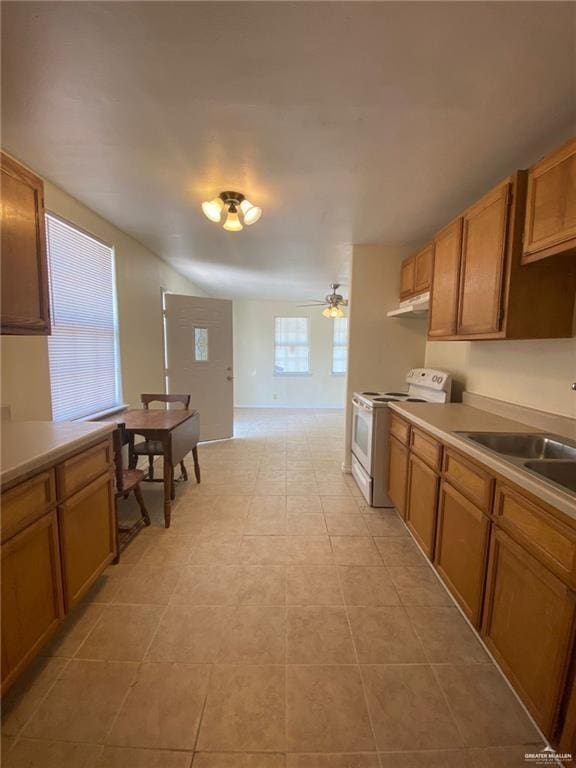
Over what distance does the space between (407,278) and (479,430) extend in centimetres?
189

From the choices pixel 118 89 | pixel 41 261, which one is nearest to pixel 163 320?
pixel 41 261

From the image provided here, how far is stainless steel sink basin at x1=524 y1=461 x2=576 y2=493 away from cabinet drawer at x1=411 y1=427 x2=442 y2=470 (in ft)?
1.62

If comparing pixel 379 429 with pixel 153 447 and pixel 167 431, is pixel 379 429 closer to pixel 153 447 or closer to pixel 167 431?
pixel 167 431

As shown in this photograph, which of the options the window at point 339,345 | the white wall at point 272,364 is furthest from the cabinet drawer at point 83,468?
the window at point 339,345

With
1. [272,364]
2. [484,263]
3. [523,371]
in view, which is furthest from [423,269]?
[272,364]

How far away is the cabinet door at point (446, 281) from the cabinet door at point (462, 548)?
1.17 m

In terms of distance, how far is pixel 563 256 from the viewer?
1585 millimetres

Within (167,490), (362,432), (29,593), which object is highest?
(362,432)

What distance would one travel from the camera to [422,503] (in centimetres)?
205

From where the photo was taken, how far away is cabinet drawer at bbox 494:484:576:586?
3.25 ft

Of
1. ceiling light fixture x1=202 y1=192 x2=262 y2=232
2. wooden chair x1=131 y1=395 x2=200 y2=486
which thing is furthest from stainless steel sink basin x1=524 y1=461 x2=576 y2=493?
wooden chair x1=131 y1=395 x2=200 y2=486

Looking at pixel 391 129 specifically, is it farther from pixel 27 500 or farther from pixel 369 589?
pixel 369 589

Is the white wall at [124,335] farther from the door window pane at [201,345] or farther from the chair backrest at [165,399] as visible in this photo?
the door window pane at [201,345]

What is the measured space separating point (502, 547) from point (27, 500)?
187 centimetres
